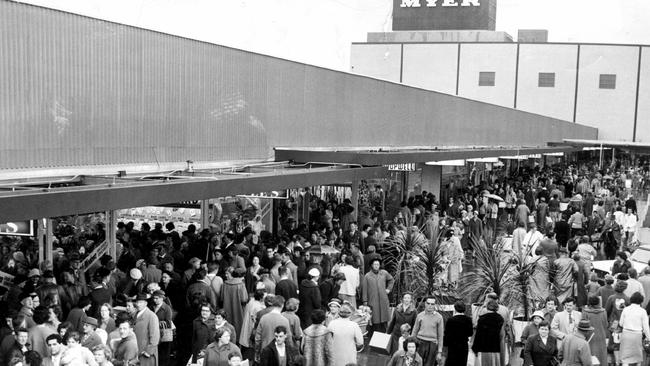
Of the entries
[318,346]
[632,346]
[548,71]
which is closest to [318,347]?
[318,346]

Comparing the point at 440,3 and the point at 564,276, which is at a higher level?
the point at 440,3

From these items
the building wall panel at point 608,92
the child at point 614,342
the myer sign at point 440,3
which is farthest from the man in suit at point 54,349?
the myer sign at point 440,3

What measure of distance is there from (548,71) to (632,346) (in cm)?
5222

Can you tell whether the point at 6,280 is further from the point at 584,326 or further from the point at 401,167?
the point at 401,167

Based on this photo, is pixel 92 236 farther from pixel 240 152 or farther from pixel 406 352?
pixel 406 352

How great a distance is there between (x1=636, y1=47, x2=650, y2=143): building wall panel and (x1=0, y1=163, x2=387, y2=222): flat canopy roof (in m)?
46.8

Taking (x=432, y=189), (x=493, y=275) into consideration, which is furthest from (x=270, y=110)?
(x=432, y=189)

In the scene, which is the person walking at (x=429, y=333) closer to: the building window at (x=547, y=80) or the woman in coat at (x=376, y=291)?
the woman in coat at (x=376, y=291)

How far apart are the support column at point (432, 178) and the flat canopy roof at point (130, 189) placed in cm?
1287

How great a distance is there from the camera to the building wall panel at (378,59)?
65.3 metres

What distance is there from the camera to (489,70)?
6231 cm

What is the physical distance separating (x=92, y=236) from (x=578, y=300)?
8760 millimetres

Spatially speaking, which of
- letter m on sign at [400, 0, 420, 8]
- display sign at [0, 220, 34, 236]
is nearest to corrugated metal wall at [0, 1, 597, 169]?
display sign at [0, 220, 34, 236]

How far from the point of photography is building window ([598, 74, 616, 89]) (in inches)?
2331
